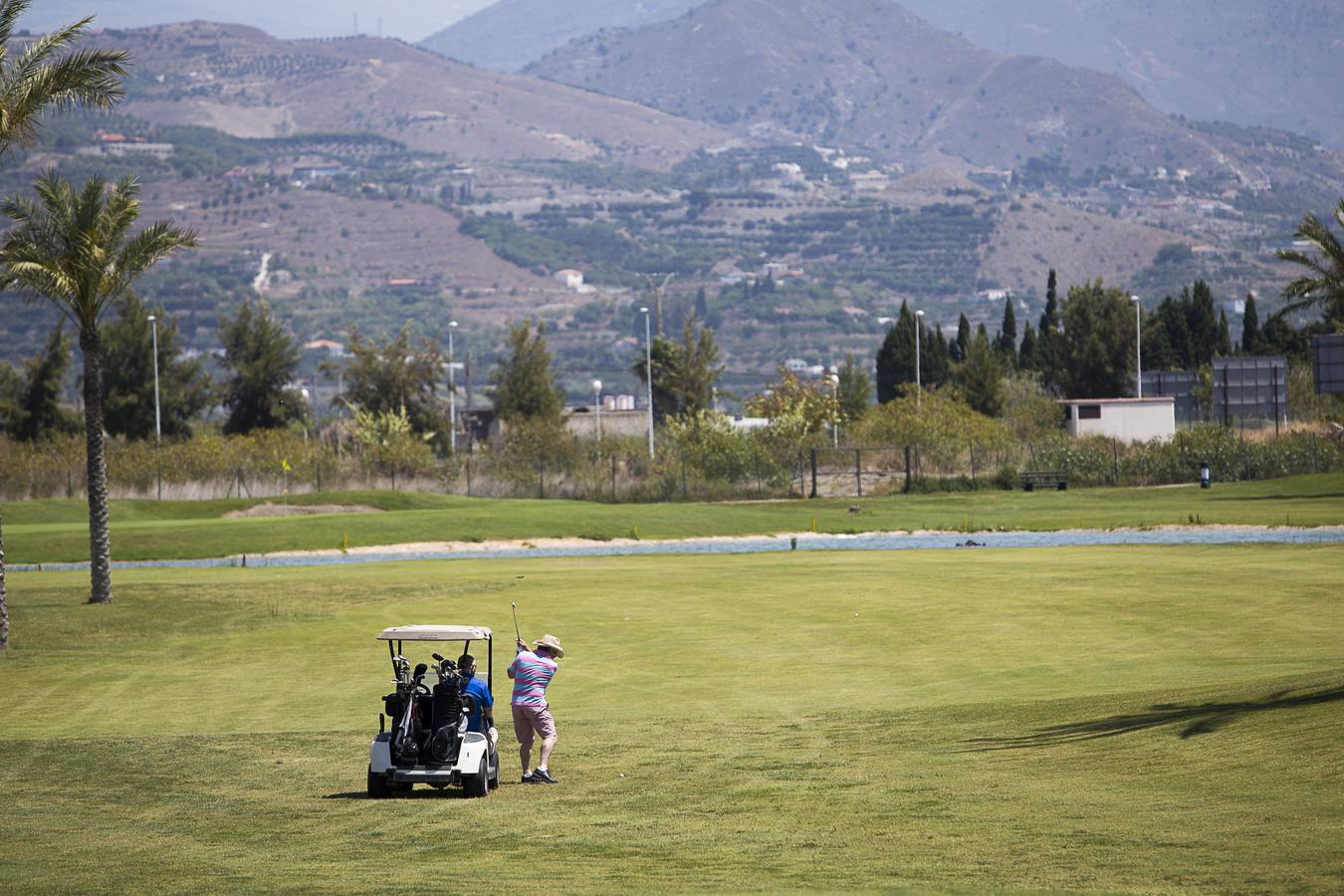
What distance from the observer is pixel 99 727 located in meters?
25.7

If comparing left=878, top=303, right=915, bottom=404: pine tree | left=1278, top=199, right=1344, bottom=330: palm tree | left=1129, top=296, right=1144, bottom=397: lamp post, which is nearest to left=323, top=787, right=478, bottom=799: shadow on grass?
left=1278, top=199, right=1344, bottom=330: palm tree

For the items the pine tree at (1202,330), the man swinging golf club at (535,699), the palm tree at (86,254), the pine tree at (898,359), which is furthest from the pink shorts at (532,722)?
the pine tree at (1202,330)

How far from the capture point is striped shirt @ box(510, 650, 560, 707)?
20.6 metres

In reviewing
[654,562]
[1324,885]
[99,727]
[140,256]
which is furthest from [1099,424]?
[1324,885]

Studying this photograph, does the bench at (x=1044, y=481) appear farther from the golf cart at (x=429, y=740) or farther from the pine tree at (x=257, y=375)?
the golf cart at (x=429, y=740)

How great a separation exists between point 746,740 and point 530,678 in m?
3.78

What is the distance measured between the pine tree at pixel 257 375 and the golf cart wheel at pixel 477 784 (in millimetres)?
93760

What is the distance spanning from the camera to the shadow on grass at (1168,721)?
21.1m

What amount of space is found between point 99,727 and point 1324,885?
17.9 meters

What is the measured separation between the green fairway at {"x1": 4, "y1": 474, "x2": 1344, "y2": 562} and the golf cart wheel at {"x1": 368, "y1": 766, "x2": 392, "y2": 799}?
40.1 metres

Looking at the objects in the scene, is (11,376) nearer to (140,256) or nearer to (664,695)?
(140,256)

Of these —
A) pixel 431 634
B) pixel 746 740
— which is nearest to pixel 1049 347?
pixel 746 740

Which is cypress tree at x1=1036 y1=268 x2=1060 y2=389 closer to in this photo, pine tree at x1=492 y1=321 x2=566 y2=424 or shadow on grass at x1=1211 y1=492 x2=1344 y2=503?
pine tree at x1=492 y1=321 x2=566 y2=424

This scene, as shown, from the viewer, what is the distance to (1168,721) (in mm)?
21625
